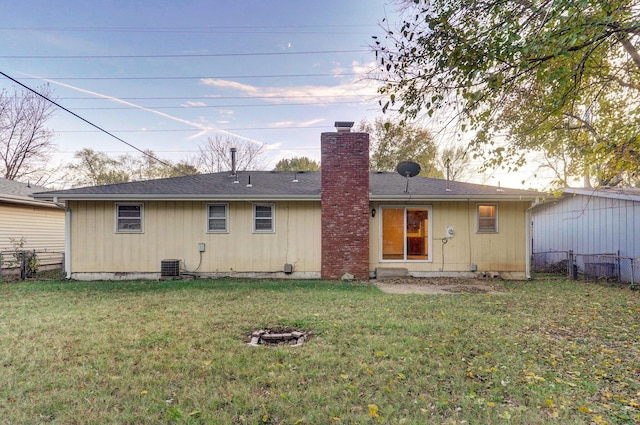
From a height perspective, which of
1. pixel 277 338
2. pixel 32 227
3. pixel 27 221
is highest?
pixel 27 221

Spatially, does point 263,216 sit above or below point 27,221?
above

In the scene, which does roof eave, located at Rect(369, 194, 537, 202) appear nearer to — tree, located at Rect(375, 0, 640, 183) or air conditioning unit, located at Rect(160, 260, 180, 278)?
tree, located at Rect(375, 0, 640, 183)

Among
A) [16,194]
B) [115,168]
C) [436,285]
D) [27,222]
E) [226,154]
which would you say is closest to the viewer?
[436,285]

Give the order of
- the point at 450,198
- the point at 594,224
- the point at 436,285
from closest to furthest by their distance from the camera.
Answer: the point at 436,285 → the point at 450,198 → the point at 594,224

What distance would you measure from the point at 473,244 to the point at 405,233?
2.19m

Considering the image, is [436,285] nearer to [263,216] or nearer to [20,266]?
[263,216]

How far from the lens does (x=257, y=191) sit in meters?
10.4

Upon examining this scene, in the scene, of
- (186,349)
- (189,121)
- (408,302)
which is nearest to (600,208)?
(408,302)

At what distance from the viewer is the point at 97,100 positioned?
49.3 feet

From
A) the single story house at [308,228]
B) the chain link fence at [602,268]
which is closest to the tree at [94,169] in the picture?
the single story house at [308,228]

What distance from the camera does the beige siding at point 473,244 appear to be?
1068 centimetres

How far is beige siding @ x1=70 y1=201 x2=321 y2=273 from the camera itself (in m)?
10.4

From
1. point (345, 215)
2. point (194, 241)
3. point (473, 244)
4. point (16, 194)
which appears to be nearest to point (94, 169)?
point (16, 194)

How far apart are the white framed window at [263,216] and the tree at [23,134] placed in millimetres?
19528
